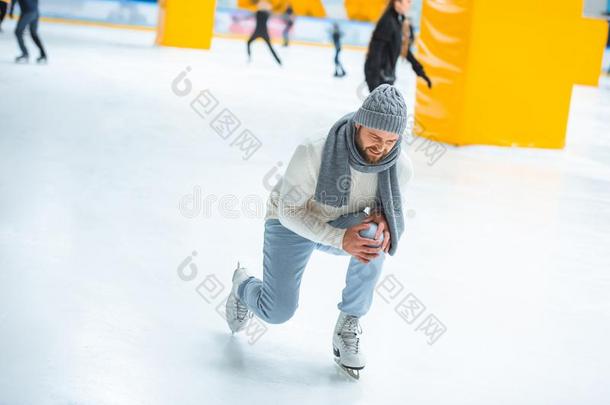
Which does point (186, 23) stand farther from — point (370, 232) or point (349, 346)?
point (370, 232)

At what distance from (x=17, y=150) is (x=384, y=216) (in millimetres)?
3936

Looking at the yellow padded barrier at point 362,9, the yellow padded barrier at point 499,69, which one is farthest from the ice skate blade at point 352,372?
the yellow padded barrier at point 362,9

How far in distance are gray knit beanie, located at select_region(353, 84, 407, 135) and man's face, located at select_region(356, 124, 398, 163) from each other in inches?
0.8

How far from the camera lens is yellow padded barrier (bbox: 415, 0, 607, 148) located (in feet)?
24.7

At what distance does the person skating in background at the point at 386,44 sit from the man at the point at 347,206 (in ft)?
15.0

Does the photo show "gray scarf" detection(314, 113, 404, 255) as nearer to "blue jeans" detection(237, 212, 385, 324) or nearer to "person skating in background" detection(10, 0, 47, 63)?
"blue jeans" detection(237, 212, 385, 324)

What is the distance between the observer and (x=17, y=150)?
566cm

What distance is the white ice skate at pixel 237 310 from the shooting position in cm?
293

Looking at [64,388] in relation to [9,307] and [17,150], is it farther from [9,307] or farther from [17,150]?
[17,150]

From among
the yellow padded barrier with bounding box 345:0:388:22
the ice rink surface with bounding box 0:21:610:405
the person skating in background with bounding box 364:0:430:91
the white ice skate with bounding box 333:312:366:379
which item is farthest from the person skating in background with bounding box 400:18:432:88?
the yellow padded barrier with bounding box 345:0:388:22

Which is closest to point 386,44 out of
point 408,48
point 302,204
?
point 408,48

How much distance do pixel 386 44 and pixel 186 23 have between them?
32.7 feet

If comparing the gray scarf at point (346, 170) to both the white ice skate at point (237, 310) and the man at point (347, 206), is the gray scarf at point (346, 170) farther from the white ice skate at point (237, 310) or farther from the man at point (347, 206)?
the white ice skate at point (237, 310)

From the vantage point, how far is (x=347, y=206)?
8.28 ft
